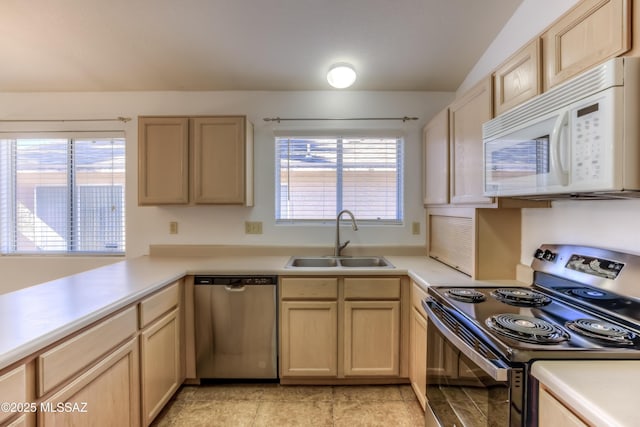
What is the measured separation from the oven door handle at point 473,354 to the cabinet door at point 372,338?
0.59 meters

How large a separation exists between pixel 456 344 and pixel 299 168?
6.44 ft

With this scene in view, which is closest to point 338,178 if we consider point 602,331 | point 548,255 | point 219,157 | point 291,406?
point 219,157

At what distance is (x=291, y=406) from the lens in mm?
1929

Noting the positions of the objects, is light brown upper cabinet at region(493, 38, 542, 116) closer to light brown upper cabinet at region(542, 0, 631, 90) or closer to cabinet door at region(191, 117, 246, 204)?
light brown upper cabinet at region(542, 0, 631, 90)

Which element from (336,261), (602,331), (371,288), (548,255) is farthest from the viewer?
(336,261)

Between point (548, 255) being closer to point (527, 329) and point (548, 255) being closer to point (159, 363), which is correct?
point (527, 329)

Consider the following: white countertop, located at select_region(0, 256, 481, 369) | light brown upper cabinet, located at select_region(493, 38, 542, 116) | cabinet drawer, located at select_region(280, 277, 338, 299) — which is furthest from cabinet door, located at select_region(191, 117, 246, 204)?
light brown upper cabinet, located at select_region(493, 38, 542, 116)

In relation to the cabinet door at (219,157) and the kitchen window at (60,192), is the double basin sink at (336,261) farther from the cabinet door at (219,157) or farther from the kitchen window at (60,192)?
the kitchen window at (60,192)

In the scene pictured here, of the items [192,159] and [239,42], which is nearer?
[239,42]

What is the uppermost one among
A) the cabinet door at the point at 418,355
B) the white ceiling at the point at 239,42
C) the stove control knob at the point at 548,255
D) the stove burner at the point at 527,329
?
the white ceiling at the point at 239,42

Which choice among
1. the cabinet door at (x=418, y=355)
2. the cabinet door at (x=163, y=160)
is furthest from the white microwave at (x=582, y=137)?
the cabinet door at (x=163, y=160)

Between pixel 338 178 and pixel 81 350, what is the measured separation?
212cm

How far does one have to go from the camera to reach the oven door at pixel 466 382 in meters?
0.93

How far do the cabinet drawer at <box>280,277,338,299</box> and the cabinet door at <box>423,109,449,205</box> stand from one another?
100 centimetres
